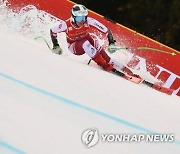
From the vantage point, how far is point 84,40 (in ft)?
15.4

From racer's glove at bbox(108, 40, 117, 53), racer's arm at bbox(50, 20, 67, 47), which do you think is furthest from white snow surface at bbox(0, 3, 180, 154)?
racer's glove at bbox(108, 40, 117, 53)

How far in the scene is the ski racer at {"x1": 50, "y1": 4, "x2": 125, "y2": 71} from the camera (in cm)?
466

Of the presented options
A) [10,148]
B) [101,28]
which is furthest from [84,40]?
[10,148]

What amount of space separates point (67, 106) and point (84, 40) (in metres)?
1.01

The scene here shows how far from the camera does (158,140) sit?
357 centimetres

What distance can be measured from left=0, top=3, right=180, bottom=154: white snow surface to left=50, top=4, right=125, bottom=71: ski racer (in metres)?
0.15

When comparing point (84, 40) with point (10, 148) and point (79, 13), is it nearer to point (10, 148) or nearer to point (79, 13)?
point (79, 13)

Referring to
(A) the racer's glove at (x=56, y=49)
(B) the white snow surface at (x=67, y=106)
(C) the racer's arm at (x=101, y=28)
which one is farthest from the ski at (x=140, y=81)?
(A) the racer's glove at (x=56, y=49)

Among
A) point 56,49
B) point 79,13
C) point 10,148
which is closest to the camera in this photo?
point 10,148

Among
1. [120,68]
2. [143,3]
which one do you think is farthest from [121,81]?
[143,3]

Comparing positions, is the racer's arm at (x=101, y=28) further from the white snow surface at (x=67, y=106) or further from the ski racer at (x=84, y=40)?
the white snow surface at (x=67, y=106)

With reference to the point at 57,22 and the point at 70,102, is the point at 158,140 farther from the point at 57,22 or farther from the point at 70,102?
the point at 57,22

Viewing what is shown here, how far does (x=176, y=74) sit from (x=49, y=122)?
1.52 meters

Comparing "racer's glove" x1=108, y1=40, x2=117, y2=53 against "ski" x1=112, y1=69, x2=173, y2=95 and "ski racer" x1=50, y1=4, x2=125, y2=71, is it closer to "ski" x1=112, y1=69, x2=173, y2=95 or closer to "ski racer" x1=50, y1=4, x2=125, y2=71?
"ski racer" x1=50, y1=4, x2=125, y2=71
